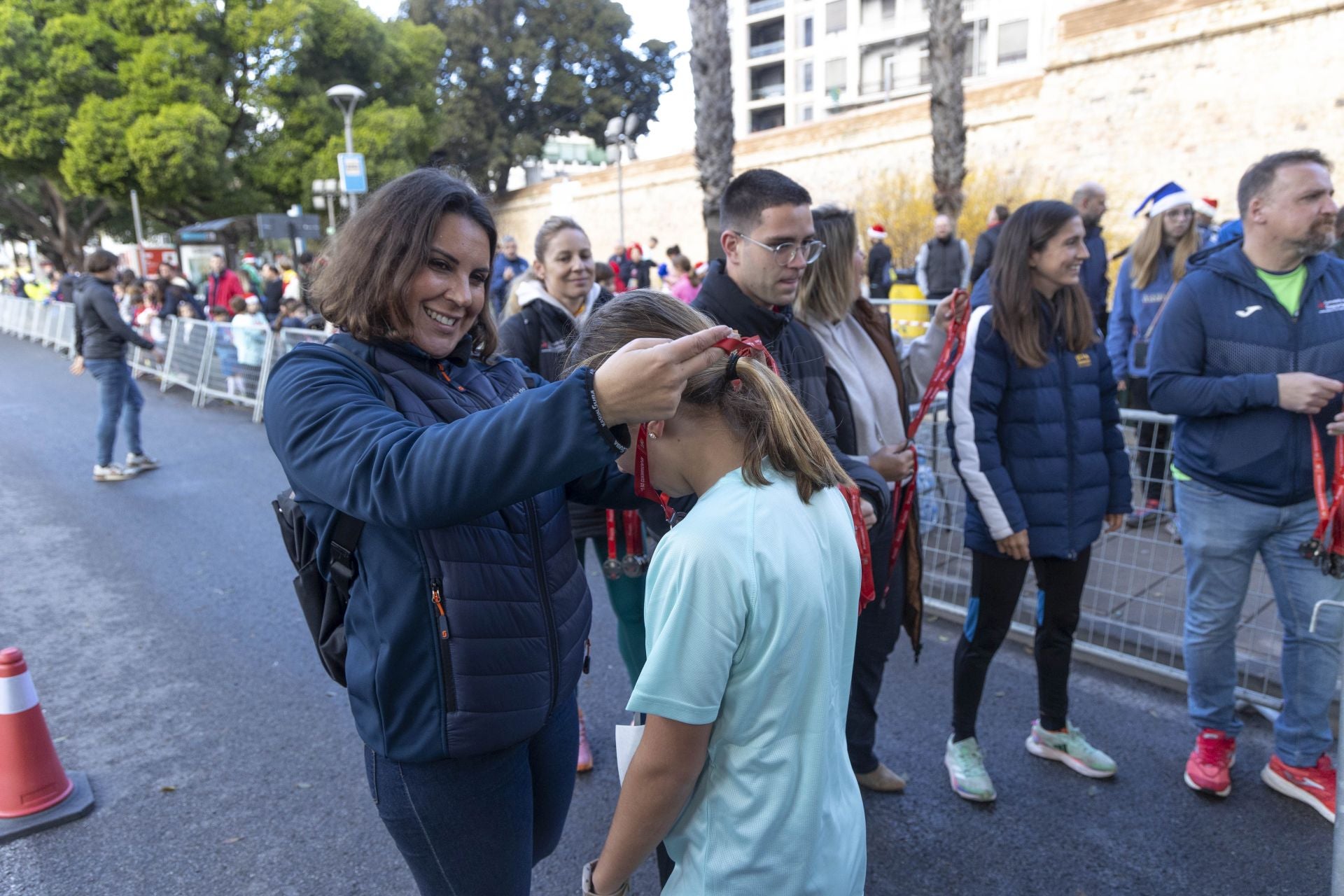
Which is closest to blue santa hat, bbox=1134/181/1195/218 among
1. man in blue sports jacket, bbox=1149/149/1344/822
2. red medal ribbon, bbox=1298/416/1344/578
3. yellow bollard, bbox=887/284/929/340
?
yellow bollard, bbox=887/284/929/340

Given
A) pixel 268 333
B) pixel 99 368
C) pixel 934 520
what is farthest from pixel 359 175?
pixel 934 520

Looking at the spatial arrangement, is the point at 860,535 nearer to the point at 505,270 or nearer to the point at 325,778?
the point at 325,778

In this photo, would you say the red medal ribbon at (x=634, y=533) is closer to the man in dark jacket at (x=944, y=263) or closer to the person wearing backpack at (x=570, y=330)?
the person wearing backpack at (x=570, y=330)

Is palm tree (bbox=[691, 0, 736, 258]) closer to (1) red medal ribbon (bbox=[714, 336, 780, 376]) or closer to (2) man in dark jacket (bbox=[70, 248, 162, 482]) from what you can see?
(2) man in dark jacket (bbox=[70, 248, 162, 482])

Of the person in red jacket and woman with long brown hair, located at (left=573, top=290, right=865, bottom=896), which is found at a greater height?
the person in red jacket

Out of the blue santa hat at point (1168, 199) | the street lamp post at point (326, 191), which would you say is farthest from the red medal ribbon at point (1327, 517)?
the street lamp post at point (326, 191)

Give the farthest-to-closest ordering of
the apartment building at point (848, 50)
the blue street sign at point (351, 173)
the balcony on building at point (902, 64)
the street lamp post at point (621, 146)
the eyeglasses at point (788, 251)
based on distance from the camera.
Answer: the balcony on building at point (902, 64) < the apartment building at point (848, 50) < the street lamp post at point (621, 146) < the blue street sign at point (351, 173) < the eyeglasses at point (788, 251)

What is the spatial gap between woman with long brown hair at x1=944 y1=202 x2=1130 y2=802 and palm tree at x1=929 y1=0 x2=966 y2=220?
34.1ft

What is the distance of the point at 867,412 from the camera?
2.94m

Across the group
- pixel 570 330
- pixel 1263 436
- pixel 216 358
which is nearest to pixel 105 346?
pixel 216 358

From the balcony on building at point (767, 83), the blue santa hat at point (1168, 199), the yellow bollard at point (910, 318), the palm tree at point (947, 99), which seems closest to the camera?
the blue santa hat at point (1168, 199)

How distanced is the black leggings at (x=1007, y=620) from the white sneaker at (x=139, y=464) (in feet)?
25.9

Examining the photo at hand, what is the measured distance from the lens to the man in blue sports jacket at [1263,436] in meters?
2.91

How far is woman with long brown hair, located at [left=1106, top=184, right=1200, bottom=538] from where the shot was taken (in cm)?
596
